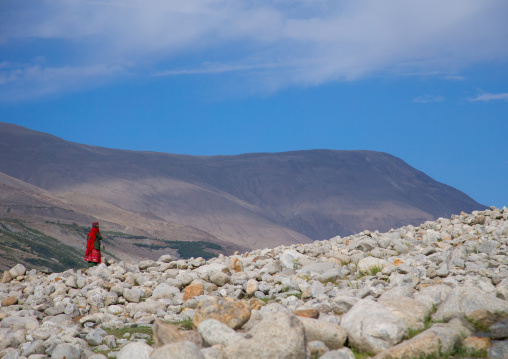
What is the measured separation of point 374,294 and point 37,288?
7.80m

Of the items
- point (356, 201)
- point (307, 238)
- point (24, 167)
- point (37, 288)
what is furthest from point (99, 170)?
point (37, 288)

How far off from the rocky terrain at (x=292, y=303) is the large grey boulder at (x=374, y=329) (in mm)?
12

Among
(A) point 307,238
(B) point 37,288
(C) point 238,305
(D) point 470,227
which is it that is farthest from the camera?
(A) point 307,238

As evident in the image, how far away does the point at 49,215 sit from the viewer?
98.0 meters

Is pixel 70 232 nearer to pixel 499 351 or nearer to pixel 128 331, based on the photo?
pixel 128 331

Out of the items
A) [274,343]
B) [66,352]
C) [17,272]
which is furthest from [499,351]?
[17,272]

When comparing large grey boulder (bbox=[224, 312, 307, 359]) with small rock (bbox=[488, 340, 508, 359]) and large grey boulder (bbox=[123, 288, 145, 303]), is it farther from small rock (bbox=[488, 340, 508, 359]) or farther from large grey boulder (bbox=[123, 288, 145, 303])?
large grey boulder (bbox=[123, 288, 145, 303])

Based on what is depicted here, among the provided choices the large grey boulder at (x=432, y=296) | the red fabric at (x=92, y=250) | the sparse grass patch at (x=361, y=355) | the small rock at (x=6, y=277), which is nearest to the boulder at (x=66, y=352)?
the sparse grass patch at (x=361, y=355)

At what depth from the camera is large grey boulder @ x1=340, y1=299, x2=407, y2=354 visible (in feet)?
20.8

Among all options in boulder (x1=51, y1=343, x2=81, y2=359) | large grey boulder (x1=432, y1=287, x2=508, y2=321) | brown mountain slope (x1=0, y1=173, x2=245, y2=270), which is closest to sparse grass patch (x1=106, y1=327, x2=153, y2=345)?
boulder (x1=51, y1=343, x2=81, y2=359)

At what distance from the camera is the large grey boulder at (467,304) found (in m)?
7.15

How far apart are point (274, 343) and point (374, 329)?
1.27 meters

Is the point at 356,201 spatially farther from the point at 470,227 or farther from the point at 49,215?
the point at 470,227

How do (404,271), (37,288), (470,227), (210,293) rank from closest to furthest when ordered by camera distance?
(404,271) → (210,293) → (37,288) → (470,227)
